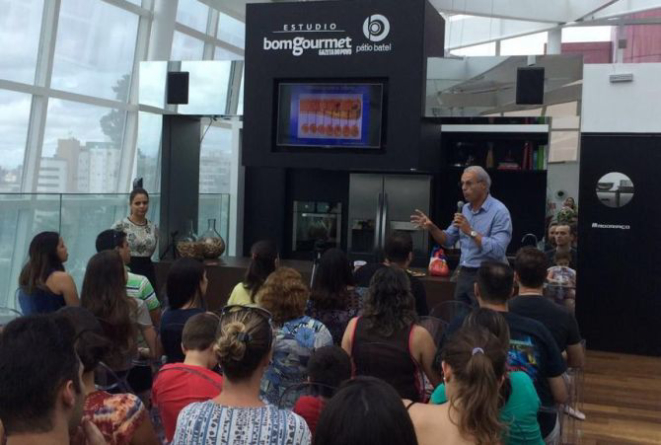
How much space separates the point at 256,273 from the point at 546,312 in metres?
1.69

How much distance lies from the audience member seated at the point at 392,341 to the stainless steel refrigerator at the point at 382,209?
16.3 feet

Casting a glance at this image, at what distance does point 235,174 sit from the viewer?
1059 cm

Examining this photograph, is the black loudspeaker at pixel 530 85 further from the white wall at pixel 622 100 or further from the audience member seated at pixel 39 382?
the audience member seated at pixel 39 382

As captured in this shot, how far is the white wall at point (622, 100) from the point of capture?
6.81 meters

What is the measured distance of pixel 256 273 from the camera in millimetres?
4215

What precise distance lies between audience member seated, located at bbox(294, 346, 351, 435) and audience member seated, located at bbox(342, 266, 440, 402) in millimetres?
404

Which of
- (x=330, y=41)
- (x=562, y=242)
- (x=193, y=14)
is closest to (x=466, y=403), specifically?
(x=562, y=242)

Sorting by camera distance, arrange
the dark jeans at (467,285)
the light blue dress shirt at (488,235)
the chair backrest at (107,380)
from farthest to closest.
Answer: the dark jeans at (467,285)
the light blue dress shirt at (488,235)
the chair backrest at (107,380)

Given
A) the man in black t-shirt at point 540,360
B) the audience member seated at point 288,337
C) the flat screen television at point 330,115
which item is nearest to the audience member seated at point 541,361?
the man in black t-shirt at point 540,360

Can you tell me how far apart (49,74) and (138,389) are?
5.18 meters

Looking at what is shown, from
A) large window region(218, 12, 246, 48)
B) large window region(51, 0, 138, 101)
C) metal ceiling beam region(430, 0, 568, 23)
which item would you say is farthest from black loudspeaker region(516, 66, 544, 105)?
metal ceiling beam region(430, 0, 568, 23)

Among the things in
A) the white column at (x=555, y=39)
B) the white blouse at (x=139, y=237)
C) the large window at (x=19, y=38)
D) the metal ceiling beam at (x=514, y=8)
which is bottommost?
the white blouse at (x=139, y=237)

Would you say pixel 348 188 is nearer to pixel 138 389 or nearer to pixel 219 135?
pixel 219 135

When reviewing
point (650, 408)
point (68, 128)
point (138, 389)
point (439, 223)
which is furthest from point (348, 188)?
point (138, 389)
